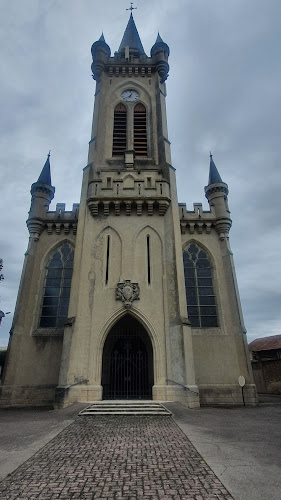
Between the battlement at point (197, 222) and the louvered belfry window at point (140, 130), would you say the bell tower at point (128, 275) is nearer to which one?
the louvered belfry window at point (140, 130)

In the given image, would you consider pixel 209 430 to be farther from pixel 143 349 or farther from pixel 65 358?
pixel 143 349

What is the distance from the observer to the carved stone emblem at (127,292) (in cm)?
1449

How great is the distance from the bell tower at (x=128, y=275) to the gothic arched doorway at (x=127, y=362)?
2.2 inches

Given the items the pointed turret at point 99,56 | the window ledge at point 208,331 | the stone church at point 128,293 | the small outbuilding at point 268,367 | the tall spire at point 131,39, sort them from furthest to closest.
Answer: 1. the tall spire at point 131,39
2. the small outbuilding at point 268,367
3. the pointed turret at point 99,56
4. the window ledge at point 208,331
5. the stone church at point 128,293

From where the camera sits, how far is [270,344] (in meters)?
28.4

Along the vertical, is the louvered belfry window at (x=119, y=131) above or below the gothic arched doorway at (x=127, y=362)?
above

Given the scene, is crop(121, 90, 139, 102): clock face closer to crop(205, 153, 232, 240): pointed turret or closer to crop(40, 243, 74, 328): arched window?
crop(205, 153, 232, 240): pointed turret

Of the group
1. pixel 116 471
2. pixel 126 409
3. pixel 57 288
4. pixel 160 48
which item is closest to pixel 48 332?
pixel 57 288

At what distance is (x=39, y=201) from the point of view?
2005 cm

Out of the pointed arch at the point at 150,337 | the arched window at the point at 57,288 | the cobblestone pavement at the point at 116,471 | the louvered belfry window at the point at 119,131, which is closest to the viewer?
the cobblestone pavement at the point at 116,471

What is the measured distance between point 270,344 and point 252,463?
2690cm

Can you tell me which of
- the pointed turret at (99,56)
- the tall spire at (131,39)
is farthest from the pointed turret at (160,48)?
the pointed turret at (99,56)

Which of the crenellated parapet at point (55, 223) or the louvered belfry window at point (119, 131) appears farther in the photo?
the louvered belfry window at point (119, 131)

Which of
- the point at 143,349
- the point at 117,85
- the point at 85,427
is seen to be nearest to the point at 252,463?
the point at 85,427
